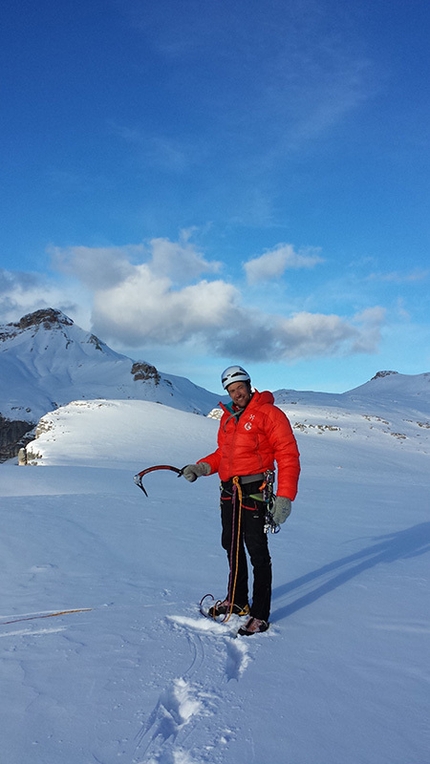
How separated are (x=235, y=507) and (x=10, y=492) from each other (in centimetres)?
1036

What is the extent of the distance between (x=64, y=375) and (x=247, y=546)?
516 ft

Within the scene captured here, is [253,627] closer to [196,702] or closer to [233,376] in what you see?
[196,702]

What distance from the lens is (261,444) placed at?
4102 mm

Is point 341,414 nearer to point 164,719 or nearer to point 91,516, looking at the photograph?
point 91,516

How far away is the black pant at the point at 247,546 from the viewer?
3.94 m

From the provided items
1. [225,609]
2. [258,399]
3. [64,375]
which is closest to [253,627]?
[225,609]

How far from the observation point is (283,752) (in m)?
2.31

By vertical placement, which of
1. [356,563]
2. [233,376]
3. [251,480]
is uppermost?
[233,376]

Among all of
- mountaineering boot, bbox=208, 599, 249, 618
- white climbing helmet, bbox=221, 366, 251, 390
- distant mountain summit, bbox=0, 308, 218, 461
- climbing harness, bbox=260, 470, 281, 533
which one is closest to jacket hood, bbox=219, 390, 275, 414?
white climbing helmet, bbox=221, 366, 251, 390

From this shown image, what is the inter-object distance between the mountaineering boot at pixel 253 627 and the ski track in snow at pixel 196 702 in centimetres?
8

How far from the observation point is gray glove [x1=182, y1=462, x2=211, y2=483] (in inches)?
177

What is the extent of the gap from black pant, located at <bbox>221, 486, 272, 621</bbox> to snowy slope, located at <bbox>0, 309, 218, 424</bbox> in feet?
366

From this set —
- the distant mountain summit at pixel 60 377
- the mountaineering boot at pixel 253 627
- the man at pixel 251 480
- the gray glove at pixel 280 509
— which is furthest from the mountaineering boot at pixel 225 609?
the distant mountain summit at pixel 60 377

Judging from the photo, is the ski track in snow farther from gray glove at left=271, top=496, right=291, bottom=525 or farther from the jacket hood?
the jacket hood
